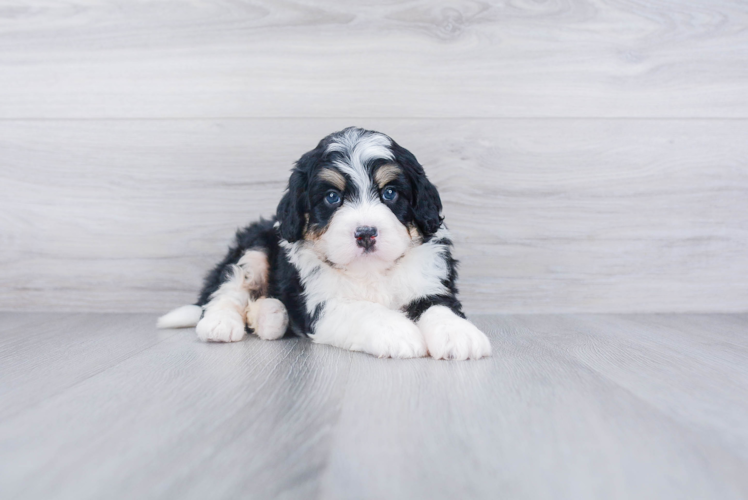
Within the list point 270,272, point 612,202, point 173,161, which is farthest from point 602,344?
point 173,161

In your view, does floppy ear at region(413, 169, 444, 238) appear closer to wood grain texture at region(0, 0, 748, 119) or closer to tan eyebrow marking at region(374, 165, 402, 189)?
tan eyebrow marking at region(374, 165, 402, 189)

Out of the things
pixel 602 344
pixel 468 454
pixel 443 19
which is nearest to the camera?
pixel 468 454

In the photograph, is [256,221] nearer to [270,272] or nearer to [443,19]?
[270,272]

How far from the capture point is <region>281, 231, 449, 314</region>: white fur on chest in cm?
199

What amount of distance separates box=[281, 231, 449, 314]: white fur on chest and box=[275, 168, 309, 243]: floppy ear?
108mm

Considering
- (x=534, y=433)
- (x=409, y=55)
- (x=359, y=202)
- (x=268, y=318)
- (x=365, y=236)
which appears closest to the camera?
(x=534, y=433)

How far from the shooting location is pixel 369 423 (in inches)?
44.1

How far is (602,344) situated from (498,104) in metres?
1.33

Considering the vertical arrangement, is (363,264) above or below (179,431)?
above

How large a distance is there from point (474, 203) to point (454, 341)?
4.05ft

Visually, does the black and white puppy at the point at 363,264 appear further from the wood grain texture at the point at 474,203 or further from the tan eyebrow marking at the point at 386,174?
the wood grain texture at the point at 474,203

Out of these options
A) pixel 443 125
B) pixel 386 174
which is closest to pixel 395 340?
pixel 386 174

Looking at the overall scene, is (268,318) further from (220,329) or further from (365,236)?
(365,236)

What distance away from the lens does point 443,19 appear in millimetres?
2697
